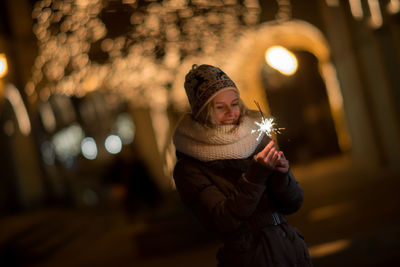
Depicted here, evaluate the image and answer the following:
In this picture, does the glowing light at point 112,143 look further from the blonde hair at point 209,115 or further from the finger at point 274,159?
the finger at point 274,159

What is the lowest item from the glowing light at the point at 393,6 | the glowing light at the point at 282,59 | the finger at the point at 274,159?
the finger at the point at 274,159

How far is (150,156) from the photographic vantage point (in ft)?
52.8

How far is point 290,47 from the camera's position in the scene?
550 inches

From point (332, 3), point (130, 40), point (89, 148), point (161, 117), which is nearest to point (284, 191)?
point (130, 40)

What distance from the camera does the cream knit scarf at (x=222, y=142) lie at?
1.81 m

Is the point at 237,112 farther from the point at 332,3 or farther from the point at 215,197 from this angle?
the point at 332,3

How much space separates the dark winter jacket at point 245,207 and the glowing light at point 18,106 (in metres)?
12.5

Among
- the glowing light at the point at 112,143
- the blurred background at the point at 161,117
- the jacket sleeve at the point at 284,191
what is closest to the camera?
the jacket sleeve at the point at 284,191

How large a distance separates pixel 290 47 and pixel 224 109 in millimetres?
12788

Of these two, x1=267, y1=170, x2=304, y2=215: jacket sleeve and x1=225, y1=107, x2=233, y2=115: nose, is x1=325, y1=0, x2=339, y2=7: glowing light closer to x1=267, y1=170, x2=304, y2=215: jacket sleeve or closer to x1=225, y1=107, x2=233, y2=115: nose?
x1=225, y1=107, x2=233, y2=115: nose

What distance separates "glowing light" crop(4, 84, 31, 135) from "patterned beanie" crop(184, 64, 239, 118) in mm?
12298

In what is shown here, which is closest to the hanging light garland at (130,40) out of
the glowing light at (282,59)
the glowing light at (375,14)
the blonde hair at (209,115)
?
the glowing light at (282,59)

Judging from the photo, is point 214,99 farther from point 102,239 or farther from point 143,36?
point 102,239

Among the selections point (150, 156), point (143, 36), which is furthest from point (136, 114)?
point (143, 36)
